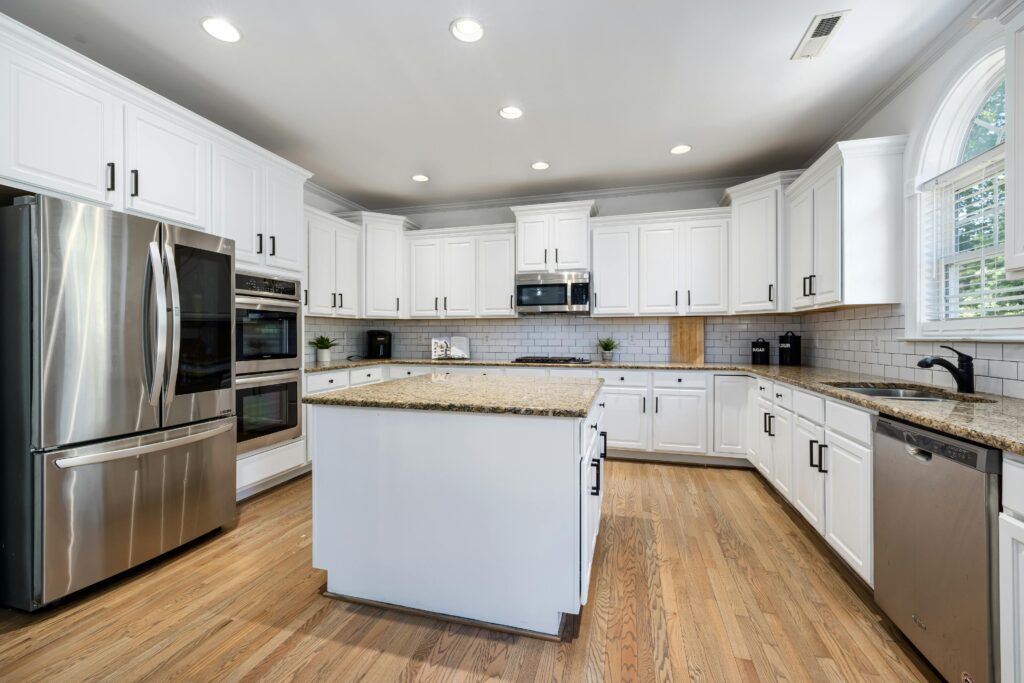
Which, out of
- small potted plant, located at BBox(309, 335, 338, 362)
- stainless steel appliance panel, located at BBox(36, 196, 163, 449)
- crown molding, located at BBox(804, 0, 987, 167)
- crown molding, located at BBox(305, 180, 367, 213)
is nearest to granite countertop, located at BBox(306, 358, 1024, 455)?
crown molding, located at BBox(804, 0, 987, 167)

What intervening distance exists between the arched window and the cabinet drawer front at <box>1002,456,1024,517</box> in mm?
1117

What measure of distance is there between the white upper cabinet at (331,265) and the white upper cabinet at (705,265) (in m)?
3.25

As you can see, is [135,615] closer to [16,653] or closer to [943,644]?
[16,653]

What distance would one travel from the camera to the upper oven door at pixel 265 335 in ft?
9.21

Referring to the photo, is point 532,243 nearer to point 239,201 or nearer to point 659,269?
point 659,269

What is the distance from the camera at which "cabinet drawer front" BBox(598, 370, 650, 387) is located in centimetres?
393

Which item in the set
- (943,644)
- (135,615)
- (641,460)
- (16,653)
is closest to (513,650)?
(943,644)

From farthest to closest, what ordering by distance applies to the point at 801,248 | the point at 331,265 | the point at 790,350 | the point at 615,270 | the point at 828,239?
the point at 615,270
the point at 331,265
the point at 790,350
the point at 801,248
the point at 828,239

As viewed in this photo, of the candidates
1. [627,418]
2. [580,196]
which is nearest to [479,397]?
[627,418]

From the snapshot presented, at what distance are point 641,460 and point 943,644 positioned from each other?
8.82 feet

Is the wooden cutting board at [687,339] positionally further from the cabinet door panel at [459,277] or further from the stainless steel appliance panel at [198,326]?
the stainless steel appliance panel at [198,326]

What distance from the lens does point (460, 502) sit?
1.74 m

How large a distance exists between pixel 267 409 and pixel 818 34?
3.95 meters

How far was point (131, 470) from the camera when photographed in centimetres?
203
